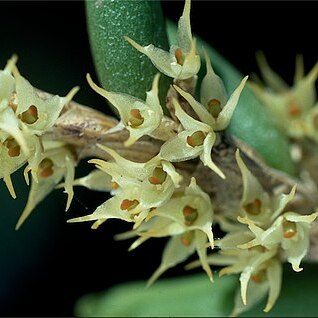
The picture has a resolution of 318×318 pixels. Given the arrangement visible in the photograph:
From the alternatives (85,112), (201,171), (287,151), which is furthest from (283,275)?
(85,112)

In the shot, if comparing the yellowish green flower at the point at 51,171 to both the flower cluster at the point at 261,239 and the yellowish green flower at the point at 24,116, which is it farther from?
the flower cluster at the point at 261,239

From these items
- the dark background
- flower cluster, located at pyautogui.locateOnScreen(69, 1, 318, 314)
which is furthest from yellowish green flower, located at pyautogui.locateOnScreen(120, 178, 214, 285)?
the dark background

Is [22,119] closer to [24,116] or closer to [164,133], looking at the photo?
[24,116]

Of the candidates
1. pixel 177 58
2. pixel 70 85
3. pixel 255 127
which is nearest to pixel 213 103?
pixel 177 58

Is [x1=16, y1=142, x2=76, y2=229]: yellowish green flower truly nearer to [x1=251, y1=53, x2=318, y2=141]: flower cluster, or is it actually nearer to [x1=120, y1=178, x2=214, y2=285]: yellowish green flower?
[x1=120, y1=178, x2=214, y2=285]: yellowish green flower

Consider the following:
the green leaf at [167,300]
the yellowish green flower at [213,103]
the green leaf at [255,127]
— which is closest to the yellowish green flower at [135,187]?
the yellowish green flower at [213,103]
